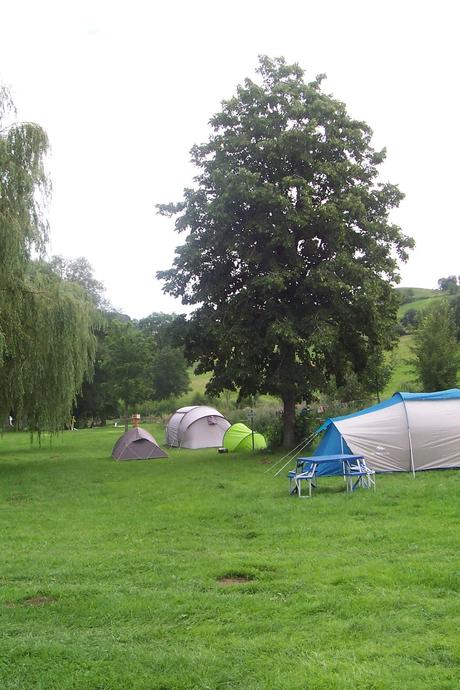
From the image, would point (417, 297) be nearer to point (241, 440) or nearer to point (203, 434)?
point (203, 434)

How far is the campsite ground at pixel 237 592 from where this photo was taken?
173 inches

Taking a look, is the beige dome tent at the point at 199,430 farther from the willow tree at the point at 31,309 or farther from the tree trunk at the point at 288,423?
the willow tree at the point at 31,309

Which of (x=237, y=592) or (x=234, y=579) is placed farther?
(x=234, y=579)

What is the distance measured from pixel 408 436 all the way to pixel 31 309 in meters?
10.6

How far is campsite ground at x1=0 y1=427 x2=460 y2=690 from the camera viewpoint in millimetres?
4387

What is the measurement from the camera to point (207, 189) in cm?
2106

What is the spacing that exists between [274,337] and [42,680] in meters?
14.9

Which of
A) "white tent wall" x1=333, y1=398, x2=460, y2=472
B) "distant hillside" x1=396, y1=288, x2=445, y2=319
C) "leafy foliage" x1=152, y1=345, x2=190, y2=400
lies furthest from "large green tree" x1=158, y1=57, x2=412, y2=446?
"distant hillside" x1=396, y1=288, x2=445, y2=319

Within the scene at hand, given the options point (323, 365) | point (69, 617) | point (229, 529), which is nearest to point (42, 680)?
point (69, 617)

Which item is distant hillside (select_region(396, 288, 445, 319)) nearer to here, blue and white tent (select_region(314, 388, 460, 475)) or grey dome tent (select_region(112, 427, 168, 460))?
grey dome tent (select_region(112, 427, 168, 460))

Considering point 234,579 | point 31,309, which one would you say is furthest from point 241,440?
point 234,579

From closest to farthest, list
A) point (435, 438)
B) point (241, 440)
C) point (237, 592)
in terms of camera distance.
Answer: point (237, 592), point (435, 438), point (241, 440)

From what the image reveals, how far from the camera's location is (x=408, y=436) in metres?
14.4

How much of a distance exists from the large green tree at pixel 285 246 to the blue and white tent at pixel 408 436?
422cm
